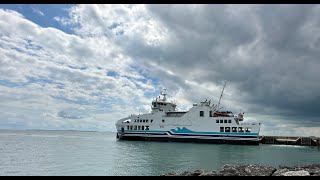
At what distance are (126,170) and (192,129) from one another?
34.0 metres

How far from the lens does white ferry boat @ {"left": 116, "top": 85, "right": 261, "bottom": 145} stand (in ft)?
173

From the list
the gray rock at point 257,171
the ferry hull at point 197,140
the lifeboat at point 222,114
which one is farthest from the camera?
the lifeboat at point 222,114

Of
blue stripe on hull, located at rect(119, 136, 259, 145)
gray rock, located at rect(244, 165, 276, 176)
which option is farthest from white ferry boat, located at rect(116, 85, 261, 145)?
gray rock, located at rect(244, 165, 276, 176)

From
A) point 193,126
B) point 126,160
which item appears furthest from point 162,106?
point 126,160

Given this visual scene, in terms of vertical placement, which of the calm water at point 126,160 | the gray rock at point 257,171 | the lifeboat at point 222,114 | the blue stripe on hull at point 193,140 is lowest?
the calm water at point 126,160

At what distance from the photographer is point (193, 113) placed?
55000mm

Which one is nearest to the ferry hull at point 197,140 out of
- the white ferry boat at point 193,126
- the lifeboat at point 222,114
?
the white ferry boat at point 193,126

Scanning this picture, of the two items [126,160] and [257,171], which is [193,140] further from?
[257,171]

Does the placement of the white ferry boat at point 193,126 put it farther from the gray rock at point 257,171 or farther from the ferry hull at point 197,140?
the gray rock at point 257,171

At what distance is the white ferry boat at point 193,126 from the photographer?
52.7 m

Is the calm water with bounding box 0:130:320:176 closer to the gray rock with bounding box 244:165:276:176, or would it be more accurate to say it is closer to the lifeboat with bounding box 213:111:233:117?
the gray rock with bounding box 244:165:276:176

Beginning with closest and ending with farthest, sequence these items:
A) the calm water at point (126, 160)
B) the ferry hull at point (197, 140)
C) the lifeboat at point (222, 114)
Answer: the calm water at point (126, 160) → the ferry hull at point (197, 140) → the lifeboat at point (222, 114)
